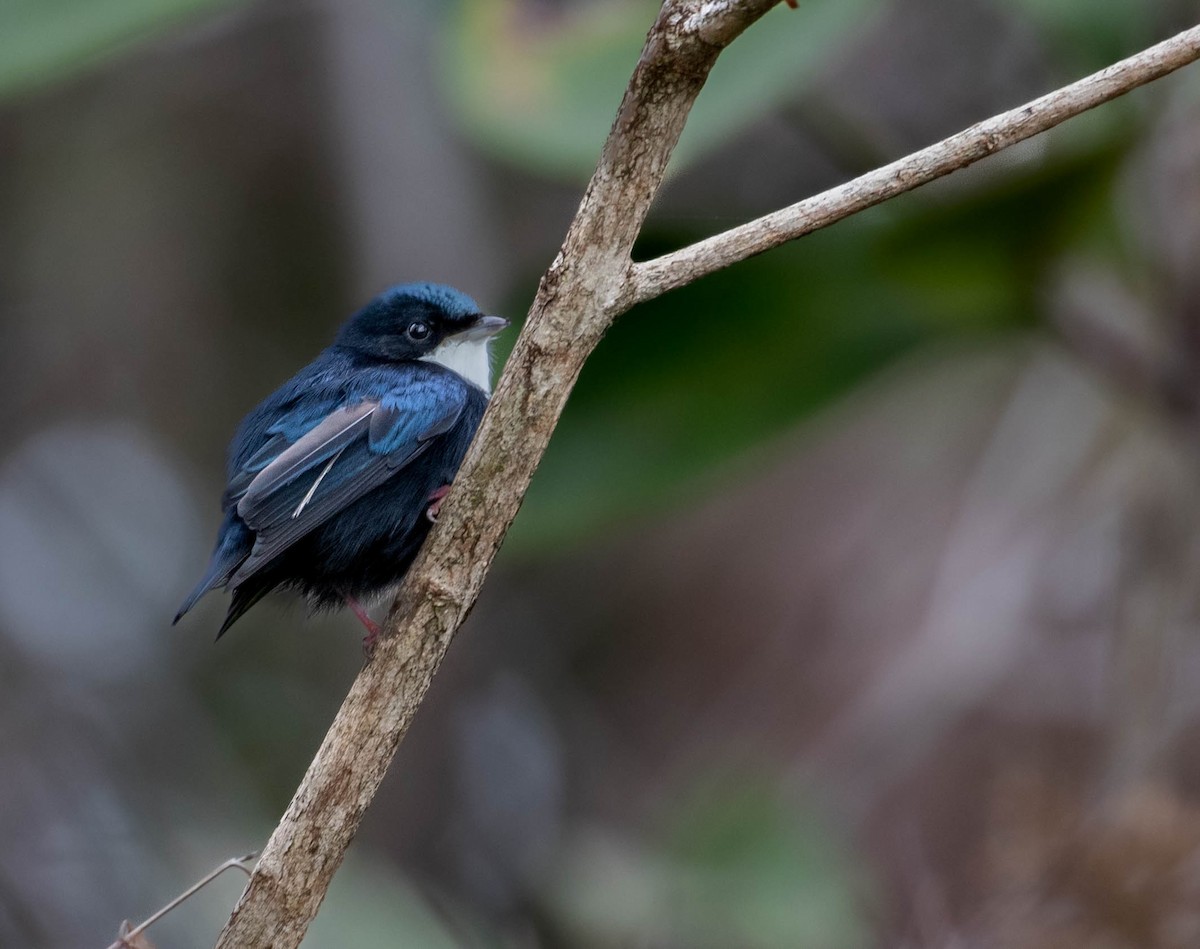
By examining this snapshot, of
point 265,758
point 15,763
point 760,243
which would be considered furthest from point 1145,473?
point 15,763

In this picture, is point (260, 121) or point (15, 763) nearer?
point (15, 763)

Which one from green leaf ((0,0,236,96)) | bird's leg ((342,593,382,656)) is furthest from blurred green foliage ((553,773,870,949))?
green leaf ((0,0,236,96))

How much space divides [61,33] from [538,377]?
254cm

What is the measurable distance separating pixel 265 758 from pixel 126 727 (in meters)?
0.75

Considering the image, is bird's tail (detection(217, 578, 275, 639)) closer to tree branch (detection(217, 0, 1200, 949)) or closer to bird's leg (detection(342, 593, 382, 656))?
bird's leg (detection(342, 593, 382, 656))

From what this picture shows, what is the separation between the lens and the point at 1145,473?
215 inches

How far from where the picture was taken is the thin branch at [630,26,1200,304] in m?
2.38

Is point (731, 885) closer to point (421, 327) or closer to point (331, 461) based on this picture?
point (421, 327)

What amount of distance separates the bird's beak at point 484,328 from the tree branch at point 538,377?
1.47 meters

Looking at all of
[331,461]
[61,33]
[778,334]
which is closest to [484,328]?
[331,461]

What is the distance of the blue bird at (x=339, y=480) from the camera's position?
348 centimetres

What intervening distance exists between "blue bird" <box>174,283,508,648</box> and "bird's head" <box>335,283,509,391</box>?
0.11 metres

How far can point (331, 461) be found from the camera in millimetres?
3568

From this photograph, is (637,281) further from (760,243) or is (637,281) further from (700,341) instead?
(700,341)
